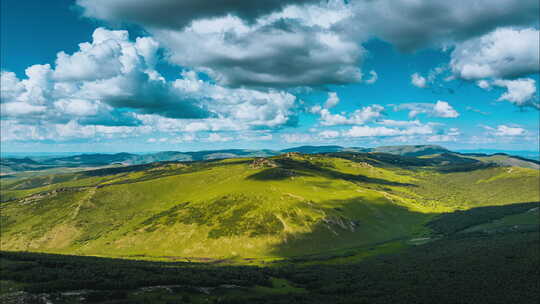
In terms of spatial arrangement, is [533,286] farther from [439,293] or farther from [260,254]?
[260,254]

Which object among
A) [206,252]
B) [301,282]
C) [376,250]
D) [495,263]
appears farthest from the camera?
[206,252]

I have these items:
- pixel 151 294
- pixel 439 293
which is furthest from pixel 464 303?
pixel 151 294

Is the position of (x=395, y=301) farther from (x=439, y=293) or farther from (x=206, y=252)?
(x=206, y=252)

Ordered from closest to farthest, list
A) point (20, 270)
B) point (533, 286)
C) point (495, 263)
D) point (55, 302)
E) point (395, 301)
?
1. point (55, 302)
2. point (20, 270)
3. point (395, 301)
4. point (533, 286)
5. point (495, 263)

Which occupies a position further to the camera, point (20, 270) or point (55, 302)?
point (20, 270)

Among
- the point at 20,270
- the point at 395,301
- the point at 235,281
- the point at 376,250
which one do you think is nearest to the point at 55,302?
the point at 20,270

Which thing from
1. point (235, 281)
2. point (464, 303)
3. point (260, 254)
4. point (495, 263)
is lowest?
point (260, 254)

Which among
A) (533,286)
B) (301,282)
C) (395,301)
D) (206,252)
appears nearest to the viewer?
(395,301)

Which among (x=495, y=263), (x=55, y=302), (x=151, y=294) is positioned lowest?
(x=495, y=263)

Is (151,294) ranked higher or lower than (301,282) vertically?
higher
